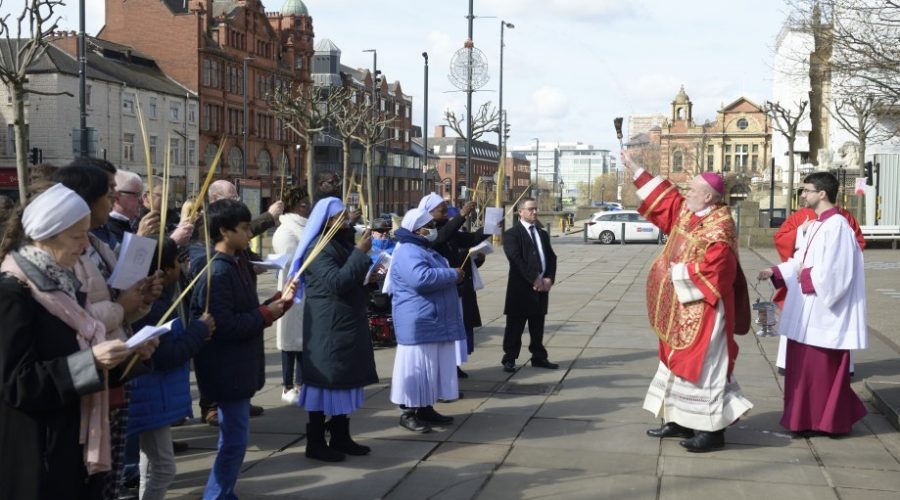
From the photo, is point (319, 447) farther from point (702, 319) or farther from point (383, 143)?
point (383, 143)

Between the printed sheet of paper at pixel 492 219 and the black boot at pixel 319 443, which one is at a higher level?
the printed sheet of paper at pixel 492 219

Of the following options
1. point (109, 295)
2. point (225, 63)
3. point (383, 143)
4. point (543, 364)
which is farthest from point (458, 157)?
point (109, 295)

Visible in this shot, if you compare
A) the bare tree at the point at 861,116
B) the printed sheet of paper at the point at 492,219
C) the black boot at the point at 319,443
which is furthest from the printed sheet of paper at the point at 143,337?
the bare tree at the point at 861,116

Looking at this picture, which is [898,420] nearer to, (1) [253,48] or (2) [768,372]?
(2) [768,372]

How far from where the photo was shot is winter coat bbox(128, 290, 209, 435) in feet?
12.9

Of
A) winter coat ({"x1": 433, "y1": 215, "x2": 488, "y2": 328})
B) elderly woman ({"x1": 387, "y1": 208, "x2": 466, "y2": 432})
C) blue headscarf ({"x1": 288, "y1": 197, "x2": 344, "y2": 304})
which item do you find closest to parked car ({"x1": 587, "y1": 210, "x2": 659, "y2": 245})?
winter coat ({"x1": 433, "y1": 215, "x2": 488, "y2": 328})

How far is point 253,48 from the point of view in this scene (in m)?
67.2

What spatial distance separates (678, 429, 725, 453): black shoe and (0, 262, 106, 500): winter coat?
13.9 feet

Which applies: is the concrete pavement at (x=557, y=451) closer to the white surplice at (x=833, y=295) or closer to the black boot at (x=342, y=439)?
the black boot at (x=342, y=439)

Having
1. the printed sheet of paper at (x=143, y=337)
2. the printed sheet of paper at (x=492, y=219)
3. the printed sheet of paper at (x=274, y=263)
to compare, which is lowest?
the printed sheet of paper at (x=143, y=337)

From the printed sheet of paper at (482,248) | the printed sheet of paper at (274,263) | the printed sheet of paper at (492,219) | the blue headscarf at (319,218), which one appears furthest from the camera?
the printed sheet of paper at (482,248)

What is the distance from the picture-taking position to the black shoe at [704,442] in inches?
240

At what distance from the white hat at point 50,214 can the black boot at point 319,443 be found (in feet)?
9.74

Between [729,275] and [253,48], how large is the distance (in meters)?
65.1
